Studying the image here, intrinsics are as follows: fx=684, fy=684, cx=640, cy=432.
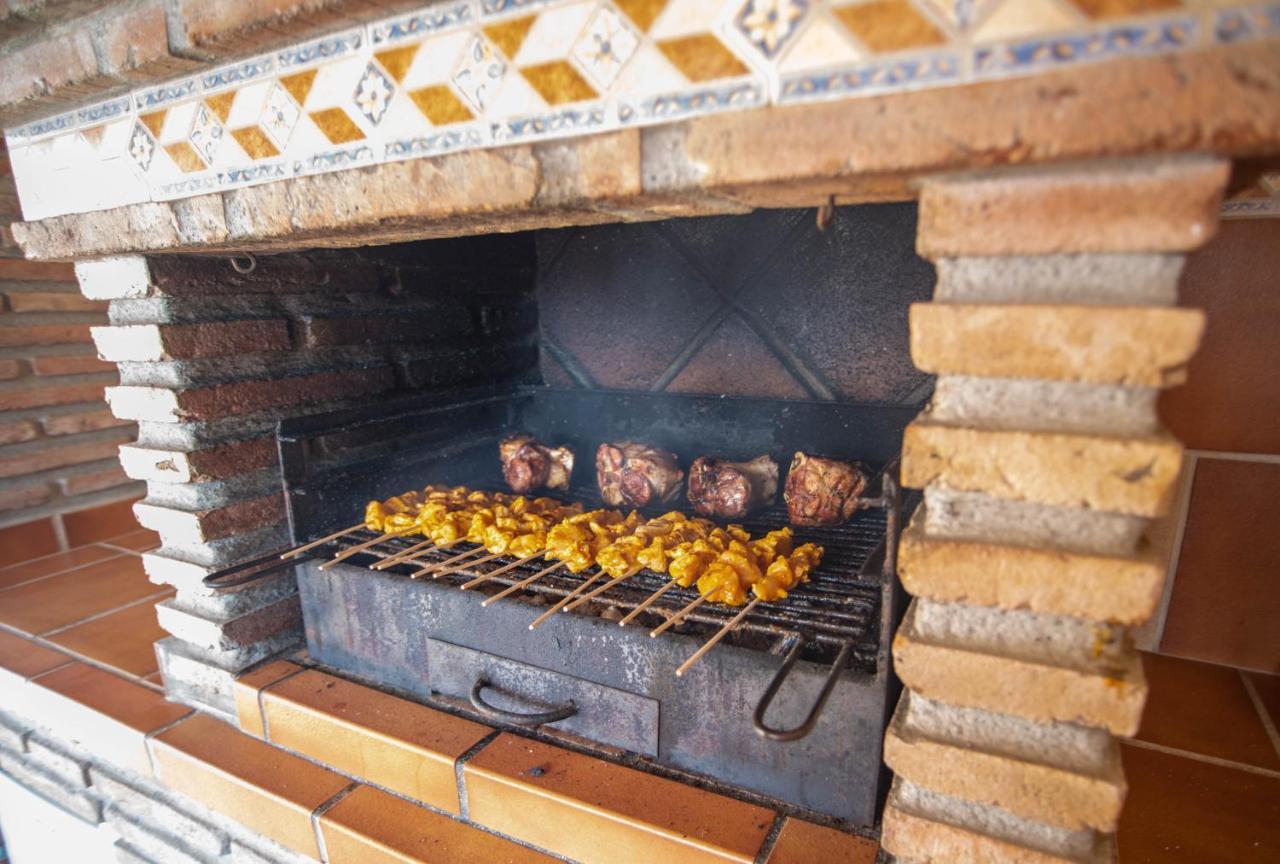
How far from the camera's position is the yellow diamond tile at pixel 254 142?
1.80 metres

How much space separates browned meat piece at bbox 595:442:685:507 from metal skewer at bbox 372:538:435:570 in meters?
0.77

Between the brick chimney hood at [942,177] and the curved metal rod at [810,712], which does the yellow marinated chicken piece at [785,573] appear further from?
the brick chimney hood at [942,177]

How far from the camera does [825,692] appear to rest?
1429 millimetres

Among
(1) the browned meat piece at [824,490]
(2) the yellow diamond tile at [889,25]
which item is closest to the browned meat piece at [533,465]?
(1) the browned meat piece at [824,490]

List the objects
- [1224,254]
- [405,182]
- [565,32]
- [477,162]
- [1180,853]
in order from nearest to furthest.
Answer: [565,32]
[477,162]
[405,182]
[1180,853]
[1224,254]

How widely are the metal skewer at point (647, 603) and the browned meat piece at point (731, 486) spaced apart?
65 centimetres

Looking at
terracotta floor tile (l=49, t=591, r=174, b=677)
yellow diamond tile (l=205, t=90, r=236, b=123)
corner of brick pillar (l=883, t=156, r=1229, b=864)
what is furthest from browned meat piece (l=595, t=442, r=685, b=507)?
terracotta floor tile (l=49, t=591, r=174, b=677)

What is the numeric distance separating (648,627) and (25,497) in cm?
414

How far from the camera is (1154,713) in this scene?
2410mm

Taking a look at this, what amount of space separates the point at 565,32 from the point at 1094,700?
5.21 ft

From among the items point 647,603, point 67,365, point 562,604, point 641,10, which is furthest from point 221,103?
point 67,365

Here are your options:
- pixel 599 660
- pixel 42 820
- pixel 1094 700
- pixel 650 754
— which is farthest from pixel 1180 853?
pixel 42 820

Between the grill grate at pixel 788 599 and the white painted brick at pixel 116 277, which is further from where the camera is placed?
the white painted brick at pixel 116 277

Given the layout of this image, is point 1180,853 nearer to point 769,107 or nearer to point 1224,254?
point 1224,254
